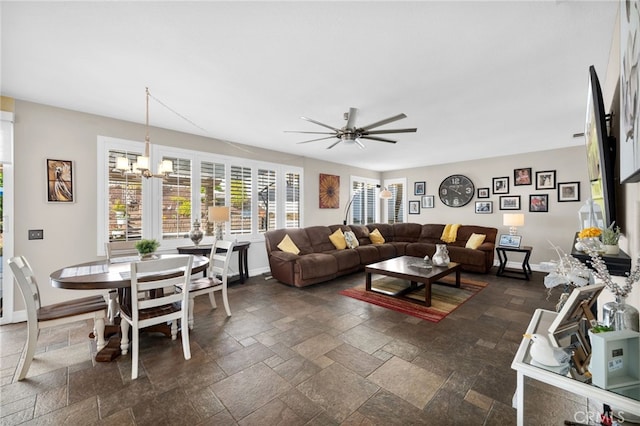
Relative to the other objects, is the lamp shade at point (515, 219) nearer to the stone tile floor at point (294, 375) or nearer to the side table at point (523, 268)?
the side table at point (523, 268)

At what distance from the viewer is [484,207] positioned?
6.33 m

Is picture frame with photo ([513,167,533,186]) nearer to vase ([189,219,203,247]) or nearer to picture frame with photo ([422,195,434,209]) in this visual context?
picture frame with photo ([422,195,434,209])

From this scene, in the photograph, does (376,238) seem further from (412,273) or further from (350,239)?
(412,273)

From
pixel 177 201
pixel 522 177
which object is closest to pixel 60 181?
pixel 177 201

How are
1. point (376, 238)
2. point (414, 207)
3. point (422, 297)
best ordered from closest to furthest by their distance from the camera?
1. point (422, 297)
2. point (376, 238)
3. point (414, 207)

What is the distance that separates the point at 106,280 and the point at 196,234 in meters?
2.07

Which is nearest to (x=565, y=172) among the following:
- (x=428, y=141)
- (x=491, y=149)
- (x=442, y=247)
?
(x=491, y=149)

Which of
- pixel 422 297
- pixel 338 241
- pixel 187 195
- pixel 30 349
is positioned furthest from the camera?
pixel 338 241

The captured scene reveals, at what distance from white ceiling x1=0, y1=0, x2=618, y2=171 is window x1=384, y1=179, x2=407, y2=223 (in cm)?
417

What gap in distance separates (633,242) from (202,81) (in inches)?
137

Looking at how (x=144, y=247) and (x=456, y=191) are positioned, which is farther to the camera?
(x=456, y=191)

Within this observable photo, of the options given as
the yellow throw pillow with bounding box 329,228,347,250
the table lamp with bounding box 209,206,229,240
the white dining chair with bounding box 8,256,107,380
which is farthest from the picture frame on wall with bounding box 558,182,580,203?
the white dining chair with bounding box 8,256,107,380

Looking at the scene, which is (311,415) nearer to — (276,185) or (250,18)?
(250,18)

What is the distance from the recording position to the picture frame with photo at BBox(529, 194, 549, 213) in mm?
5496
